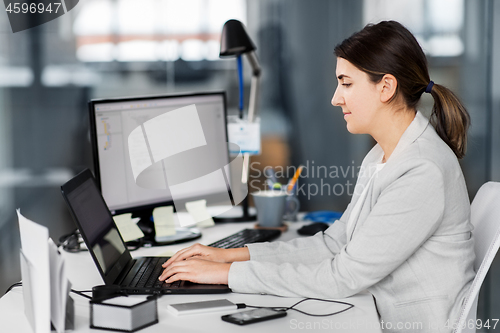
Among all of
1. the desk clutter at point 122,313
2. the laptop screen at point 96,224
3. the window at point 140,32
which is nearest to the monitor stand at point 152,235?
the laptop screen at point 96,224

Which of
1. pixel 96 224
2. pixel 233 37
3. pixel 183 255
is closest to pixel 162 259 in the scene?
pixel 183 255

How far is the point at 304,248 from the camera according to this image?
4.47 feet

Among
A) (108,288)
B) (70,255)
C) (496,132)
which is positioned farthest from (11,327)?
(496,132)

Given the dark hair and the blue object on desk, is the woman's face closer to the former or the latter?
the dark hair

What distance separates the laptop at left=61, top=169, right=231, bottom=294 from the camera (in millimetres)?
1118

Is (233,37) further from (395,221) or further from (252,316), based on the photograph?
A: (252,316)

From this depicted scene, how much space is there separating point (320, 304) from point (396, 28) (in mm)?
630

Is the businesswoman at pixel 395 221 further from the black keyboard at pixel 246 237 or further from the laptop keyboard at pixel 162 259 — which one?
the black keyboard at pixel 246 237

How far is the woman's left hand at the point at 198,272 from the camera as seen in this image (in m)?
1.14

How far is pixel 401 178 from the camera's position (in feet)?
3.65

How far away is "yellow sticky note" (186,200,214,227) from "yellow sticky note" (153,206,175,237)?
111 mm

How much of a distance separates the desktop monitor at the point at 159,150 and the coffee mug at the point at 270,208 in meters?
0.16

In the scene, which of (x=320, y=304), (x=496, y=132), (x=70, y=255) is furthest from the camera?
(x=496, y=132)

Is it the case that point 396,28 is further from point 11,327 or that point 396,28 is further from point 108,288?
point 11,327
